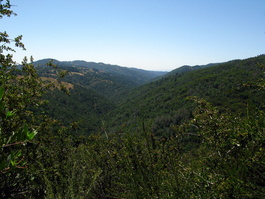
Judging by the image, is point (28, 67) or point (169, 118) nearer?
point (28, 67)

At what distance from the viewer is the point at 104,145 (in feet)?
27.8

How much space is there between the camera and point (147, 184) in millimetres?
2234

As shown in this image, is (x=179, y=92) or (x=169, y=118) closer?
(x=169, y=118)

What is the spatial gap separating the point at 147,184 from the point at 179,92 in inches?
4855

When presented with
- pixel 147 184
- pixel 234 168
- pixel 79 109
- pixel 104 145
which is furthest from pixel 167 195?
pixel 79 109

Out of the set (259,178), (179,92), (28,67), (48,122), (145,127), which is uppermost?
(28,67)

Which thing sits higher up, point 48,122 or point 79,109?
point 48,122

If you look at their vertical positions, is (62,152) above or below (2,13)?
below

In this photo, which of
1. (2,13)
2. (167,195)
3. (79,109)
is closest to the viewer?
(167,195)

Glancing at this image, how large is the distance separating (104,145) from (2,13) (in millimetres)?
6439

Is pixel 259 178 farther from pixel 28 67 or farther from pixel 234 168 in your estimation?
pixel 28 67

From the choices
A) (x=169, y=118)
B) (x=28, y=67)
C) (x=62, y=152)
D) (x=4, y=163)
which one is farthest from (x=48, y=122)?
(x=169, y=118)

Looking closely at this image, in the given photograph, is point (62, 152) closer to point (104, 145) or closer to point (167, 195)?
point (104, 145)

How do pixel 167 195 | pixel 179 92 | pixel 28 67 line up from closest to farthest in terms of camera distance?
pixel 167 195
pixel 28 67
pixel 179 92
